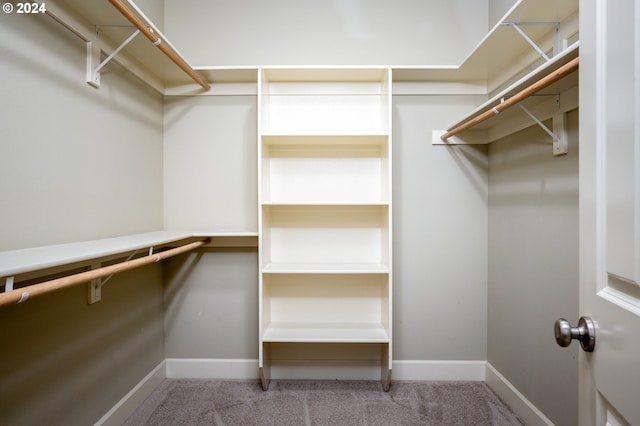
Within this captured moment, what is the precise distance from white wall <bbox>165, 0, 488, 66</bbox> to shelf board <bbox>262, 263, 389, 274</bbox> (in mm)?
1304

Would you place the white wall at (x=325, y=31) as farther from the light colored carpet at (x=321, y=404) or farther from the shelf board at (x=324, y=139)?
the light colored carpet at (x=321, y=404)

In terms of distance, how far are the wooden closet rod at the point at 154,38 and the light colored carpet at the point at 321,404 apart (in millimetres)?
1840

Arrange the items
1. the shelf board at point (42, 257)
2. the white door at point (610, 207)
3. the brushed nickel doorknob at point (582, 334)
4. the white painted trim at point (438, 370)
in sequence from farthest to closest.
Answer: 1. the white painted trim at point (438, 370)
2. the shelf board at point (42, 257)
3. the brushed nickel doorknob at point (582, 334)
4. the white door at point (610, 207)

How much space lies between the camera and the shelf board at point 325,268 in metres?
1.83

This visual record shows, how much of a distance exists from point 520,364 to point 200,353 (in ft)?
6.19

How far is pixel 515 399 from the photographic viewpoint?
1.74 m

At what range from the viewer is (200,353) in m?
2.13

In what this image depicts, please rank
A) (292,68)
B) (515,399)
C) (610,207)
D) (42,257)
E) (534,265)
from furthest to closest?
1. (292,68)
2. (515,399)
3. (534,265)
4. (42,257)
5. (610,207)

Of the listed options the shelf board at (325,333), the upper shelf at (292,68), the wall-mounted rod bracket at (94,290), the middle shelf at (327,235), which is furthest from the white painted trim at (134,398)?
the upper shelf at (292,68)

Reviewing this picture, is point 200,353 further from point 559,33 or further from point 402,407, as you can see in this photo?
point 559,33

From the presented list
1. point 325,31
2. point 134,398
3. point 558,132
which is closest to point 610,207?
point 558,132

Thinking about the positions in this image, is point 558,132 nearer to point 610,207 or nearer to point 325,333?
point 610,207

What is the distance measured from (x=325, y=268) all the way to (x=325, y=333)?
1.27 ft

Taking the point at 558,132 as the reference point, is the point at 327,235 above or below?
below
